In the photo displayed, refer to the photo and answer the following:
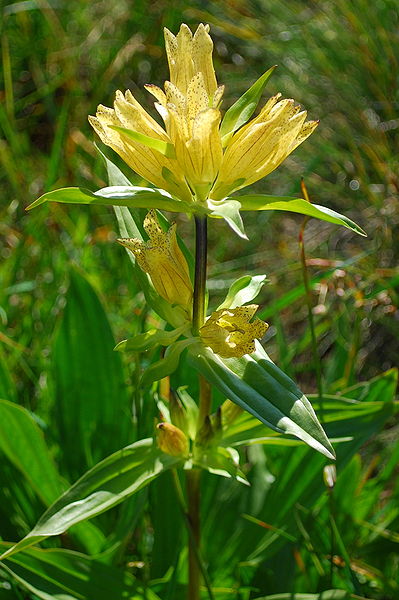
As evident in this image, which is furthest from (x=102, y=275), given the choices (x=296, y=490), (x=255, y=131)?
(x=255, y=131)

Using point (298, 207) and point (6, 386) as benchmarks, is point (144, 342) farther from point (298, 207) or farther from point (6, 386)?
point (6, 386)

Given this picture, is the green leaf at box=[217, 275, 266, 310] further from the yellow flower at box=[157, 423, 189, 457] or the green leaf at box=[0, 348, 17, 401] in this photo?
Result: the green leaf at box=[0, 348, 17, 401]

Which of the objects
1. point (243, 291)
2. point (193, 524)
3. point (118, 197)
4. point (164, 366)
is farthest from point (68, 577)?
point (118, 197)

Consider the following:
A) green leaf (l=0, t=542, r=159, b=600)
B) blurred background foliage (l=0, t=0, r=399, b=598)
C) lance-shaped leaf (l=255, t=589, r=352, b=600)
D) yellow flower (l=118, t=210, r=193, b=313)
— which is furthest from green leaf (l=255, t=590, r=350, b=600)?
yellow flower (l=118, t=210, r=193, b=313)

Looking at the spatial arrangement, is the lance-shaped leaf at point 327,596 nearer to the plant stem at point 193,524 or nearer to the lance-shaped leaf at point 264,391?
the plant stem at point 193,524

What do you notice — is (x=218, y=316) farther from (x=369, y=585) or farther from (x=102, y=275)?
(x=102, y=275)
